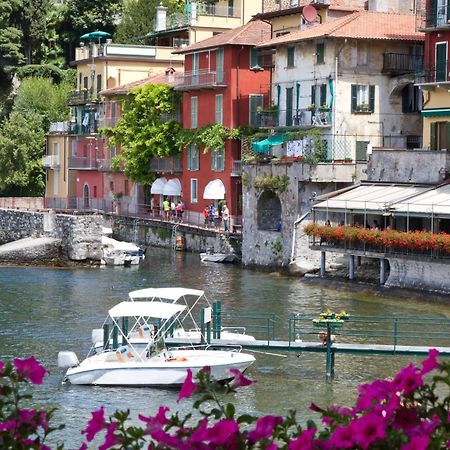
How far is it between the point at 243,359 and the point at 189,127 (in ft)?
138

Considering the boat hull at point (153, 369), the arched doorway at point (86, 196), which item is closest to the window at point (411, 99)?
the arched doorway at point (86, 196)

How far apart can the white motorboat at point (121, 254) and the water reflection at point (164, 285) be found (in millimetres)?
617

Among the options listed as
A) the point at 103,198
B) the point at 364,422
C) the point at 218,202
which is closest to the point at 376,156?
the point at 218,202

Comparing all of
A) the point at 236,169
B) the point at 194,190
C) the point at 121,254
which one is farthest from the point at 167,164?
the point at 121,254

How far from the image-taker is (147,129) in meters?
74.6

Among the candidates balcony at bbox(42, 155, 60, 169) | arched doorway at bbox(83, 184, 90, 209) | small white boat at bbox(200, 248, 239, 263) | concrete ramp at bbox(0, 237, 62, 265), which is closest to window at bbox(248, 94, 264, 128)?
small white boat at bbox(200, 248, 239, 263)

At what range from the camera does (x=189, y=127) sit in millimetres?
71062

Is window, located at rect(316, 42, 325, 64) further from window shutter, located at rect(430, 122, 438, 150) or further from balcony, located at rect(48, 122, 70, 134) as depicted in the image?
balcony, located at rect(48, 122, 70, 134)

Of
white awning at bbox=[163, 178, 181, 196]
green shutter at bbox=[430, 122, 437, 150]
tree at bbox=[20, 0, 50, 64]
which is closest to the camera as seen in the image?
green shutter at bbox=[430, 122, 437, 150]

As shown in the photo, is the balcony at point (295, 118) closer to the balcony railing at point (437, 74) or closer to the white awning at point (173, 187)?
the balcony railing at point (437, 74)

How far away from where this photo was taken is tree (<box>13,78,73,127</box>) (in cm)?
9138

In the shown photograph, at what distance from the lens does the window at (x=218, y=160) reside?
67312 millimetres

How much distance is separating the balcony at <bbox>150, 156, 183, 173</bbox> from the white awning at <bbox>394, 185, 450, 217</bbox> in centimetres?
2557

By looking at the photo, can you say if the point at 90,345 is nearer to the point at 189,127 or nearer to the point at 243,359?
the point at 243,359
